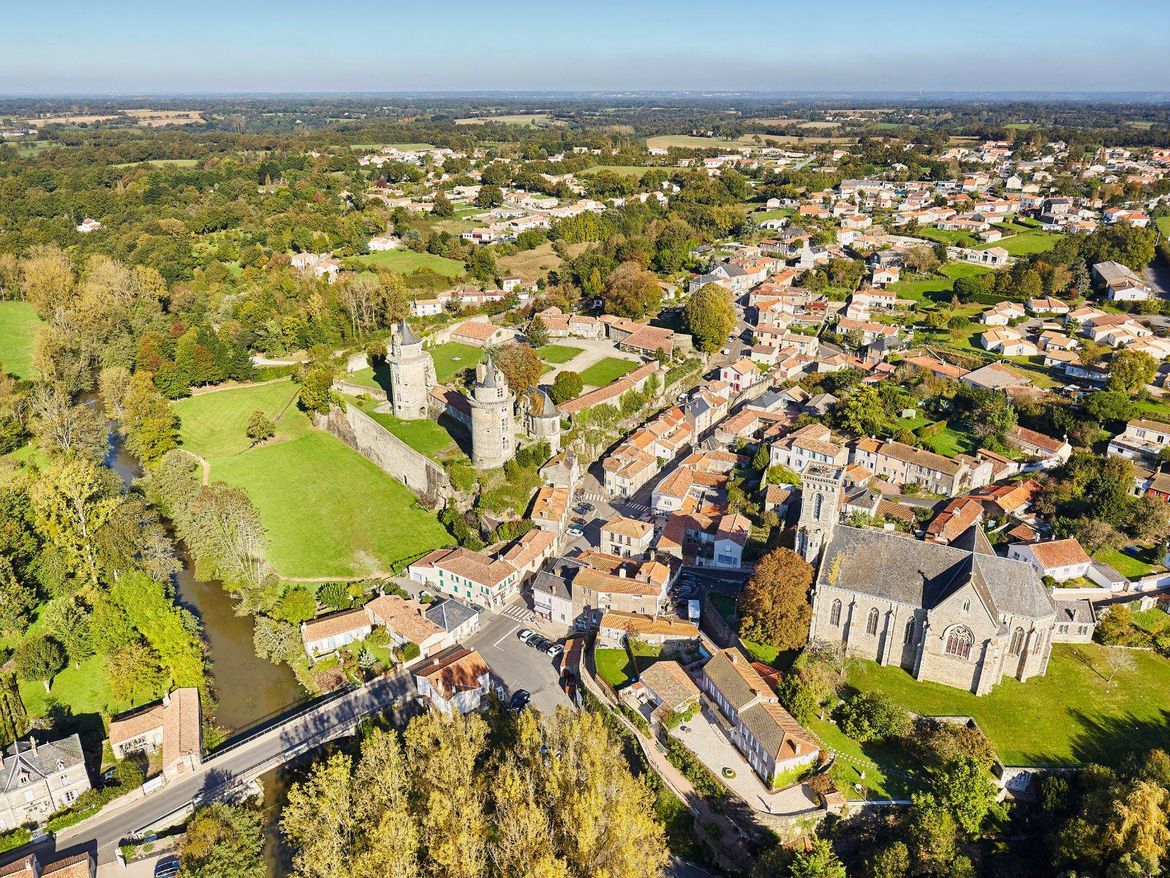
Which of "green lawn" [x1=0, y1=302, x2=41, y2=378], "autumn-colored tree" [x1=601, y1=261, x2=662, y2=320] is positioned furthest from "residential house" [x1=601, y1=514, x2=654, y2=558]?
"green lawn" [x1=0, y1=302, x2=41, y2=378]

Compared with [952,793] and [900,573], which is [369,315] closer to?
[900,573]

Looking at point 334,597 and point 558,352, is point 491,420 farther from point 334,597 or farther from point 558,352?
point 558,352

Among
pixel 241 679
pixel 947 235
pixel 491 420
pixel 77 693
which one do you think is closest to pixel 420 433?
pixel 491 420

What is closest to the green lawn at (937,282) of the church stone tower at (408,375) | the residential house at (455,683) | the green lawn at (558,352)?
the green lawn at (558,352)

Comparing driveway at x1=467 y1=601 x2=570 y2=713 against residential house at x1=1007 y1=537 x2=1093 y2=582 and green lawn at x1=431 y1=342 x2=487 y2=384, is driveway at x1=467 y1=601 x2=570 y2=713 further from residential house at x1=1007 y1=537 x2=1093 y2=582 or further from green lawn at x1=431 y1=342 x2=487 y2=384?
green lawn at x1=431 y1=342 x2=487 y2=384

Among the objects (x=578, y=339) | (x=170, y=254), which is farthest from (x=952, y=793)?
(x=170, y=254)

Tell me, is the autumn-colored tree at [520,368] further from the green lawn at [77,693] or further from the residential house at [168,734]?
the green lawn at [77,693]
